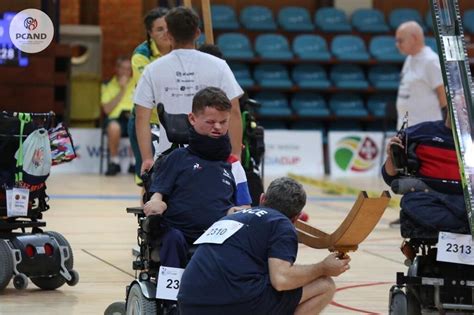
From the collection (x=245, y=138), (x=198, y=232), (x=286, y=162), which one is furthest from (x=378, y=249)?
(x=286, y=162)

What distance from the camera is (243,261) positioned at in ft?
16.6

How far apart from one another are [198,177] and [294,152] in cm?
1392

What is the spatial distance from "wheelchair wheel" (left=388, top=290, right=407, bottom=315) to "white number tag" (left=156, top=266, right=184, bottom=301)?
127cm

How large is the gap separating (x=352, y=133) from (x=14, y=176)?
1254 centimetres

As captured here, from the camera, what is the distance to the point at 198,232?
19.1ft

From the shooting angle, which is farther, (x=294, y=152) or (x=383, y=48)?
(x=383, y=48)

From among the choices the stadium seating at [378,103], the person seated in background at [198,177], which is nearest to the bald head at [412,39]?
the person seated in background at [198,177]

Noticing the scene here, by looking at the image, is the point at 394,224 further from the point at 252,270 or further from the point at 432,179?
the point at 252,270

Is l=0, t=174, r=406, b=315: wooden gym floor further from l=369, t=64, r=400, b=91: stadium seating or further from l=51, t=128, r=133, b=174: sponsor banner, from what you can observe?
l=369, t=64, r=400, b=91: stadium seating

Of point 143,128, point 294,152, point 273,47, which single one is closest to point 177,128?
point 143,128

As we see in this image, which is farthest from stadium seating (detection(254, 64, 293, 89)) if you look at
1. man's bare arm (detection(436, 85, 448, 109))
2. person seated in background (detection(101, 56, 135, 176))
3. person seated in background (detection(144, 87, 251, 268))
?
person seated in background (detection(144, 87, 251, 268))

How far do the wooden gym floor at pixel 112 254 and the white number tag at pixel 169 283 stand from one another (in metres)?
1.50

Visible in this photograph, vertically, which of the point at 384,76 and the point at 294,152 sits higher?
the point at 384,76

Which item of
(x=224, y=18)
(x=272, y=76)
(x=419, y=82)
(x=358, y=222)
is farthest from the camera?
(x=224, y=18)
